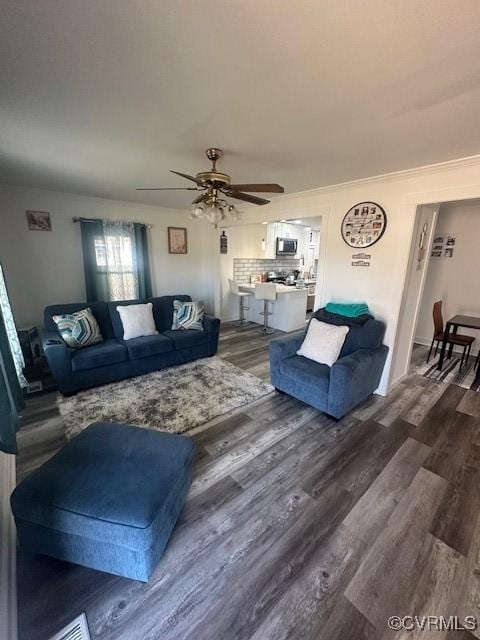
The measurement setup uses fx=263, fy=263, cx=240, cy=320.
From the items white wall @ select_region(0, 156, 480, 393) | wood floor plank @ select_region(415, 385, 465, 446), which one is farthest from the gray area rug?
white wall @ select_region(0, 156, 480, 393)

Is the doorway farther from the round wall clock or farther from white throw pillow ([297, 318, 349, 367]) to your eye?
white throw pillow ([297, 318, 349, 367])

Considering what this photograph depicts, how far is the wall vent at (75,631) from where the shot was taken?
1080mm

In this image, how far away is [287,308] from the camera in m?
5.26

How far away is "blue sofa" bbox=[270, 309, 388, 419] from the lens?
2.40 metres

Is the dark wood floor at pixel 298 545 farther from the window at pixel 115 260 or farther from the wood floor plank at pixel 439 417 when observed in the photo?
the window at pixel 115 260

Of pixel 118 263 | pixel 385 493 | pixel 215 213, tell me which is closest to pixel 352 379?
pixel 385 493

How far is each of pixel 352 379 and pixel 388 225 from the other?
1.70 metres

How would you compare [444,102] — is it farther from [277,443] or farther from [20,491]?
[20,491]

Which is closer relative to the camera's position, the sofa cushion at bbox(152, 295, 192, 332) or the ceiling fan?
the ceiling fan

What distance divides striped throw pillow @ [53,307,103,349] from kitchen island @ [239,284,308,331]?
3118 millimetres

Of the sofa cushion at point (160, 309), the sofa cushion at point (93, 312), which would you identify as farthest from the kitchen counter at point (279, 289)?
the sofa cushion at point (93, 312)

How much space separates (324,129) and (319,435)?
239cm

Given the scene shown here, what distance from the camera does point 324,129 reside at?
177 centimetres

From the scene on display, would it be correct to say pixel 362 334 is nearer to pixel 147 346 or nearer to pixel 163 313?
pixel 147 346
